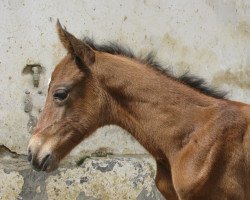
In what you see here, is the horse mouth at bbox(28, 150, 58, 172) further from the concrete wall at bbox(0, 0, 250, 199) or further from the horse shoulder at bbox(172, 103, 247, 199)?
the concrete wall at bbox(0, 0, 250, 199)

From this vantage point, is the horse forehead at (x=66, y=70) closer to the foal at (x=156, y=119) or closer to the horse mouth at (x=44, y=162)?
the foal at (x=156, y=119)

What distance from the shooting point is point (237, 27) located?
808 cm

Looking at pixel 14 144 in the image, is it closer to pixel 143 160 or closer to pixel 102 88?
pixel 143 160

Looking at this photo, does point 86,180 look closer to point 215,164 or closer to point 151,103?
point 151,103

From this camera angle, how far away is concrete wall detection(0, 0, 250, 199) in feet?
25.3

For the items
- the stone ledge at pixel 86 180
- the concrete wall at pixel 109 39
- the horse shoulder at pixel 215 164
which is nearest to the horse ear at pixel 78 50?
the horse shoulder at pixel 215 164

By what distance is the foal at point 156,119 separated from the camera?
5.47m

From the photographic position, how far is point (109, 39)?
7816 millimetres

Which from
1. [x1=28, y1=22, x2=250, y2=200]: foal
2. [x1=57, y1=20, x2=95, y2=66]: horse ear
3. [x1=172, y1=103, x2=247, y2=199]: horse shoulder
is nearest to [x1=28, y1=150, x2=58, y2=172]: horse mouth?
[x1=28, y1=22, x2=250, y2=200]: foal

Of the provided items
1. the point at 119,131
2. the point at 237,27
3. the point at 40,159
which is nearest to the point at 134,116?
the point at 40,159

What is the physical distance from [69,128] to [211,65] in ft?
8.55

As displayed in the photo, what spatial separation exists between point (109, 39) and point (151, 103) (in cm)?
224

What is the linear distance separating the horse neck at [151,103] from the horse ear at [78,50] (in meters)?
0.10

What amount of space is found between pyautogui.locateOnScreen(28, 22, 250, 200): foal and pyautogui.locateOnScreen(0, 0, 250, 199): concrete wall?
1809 mm
